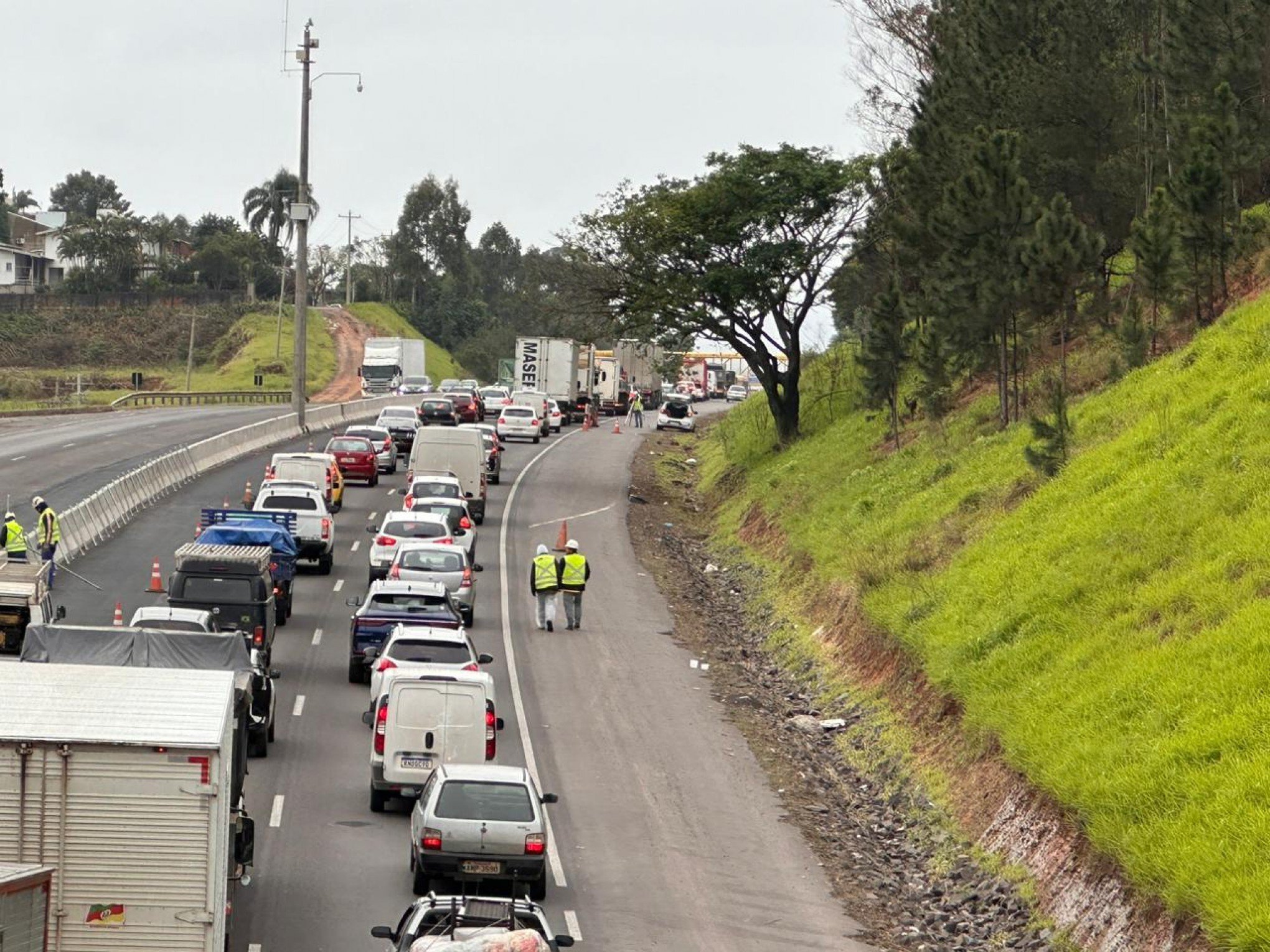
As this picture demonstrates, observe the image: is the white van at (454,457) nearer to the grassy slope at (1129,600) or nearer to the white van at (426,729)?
the grassy slope at (1129,600)

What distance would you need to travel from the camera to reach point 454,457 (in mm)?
45156

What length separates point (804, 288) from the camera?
57.1 m

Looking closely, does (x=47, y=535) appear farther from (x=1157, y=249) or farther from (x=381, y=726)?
(x=1157, y=249)

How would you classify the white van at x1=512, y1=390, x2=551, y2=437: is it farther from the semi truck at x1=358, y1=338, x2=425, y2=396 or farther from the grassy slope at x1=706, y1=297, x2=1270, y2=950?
the grassy slope at x1=706, y1=297, x2=1270, y2=950

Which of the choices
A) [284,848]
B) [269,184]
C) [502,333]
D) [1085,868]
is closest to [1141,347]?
[1085,868]

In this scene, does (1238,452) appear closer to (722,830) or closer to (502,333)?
(722,830)

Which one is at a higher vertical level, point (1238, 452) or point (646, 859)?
point (1238, 452)

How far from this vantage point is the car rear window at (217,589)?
26859 mm

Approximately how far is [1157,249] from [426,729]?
18478 mm

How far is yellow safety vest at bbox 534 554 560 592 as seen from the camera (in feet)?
107

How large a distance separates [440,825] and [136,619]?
750cm

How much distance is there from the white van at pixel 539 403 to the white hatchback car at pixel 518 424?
4.71ft

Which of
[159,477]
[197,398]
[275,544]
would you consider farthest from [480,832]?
[197,398]

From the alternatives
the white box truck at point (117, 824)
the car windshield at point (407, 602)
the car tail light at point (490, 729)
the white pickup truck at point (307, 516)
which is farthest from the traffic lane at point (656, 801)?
the white box truck at point (117, 824)
